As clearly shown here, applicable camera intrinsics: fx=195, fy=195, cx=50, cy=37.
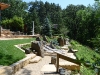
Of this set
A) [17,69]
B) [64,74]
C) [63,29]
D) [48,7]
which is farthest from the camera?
[48,7]

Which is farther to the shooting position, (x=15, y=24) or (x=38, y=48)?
(x=15, y=24)

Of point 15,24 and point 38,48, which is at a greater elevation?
point 15,24

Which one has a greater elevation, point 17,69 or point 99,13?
point 99,13

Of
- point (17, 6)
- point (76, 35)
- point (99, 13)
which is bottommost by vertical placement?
point (76, 35)

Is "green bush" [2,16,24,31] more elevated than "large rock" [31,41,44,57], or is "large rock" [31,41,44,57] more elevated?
"green bush" [2,16,24,31]

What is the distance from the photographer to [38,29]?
39.2m

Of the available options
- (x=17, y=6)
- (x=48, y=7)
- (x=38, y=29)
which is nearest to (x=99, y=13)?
(x=38, y=29)

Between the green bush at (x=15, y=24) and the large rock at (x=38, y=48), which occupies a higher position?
the green bush at (x=15, y=24)

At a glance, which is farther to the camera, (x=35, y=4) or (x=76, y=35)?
(x=35, y=4)

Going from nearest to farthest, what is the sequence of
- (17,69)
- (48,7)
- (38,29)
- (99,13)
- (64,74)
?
(99,13) < (64,74) < (17,69) < (38,29) < (48,7)

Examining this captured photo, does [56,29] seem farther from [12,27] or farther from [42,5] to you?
[42,5]

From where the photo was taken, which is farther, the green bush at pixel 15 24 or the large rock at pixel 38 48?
the green bush at pixel 15 24

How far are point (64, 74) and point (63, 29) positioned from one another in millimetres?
36243

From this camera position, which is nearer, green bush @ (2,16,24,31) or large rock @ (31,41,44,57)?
large rock @ (31,41,44,57)
